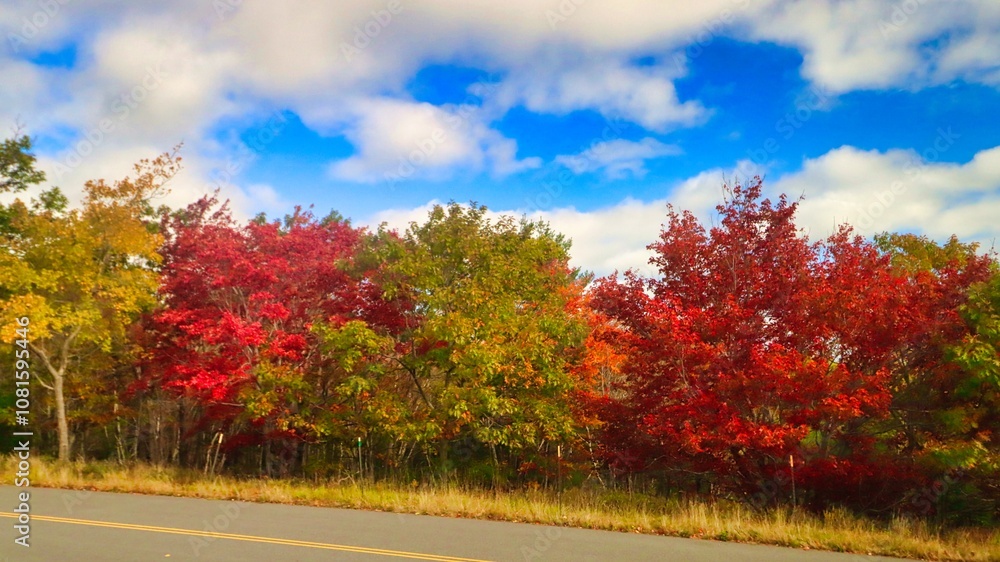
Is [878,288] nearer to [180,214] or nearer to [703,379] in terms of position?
[703,379]

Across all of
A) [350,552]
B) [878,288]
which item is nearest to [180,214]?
[350,552]

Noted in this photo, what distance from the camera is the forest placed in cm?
1295

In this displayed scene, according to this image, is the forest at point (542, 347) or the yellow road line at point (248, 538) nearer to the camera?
the yellow road line at point (248, 538)

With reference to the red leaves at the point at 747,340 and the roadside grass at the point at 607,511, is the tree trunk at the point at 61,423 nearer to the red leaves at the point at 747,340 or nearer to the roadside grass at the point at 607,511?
the roadside grass at the point at 607,511

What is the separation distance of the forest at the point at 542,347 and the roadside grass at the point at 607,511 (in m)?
1.38

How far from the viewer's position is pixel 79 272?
1847cm

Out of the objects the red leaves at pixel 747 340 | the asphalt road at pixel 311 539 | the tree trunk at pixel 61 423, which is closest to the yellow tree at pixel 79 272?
the tree trunk at pixel 61 423

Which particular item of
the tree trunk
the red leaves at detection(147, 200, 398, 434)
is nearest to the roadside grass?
the tree trunk

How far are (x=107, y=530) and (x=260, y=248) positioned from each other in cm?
1120

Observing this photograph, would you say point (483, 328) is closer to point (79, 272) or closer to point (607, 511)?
point (607, 511)

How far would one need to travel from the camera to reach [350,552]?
8.13 metres

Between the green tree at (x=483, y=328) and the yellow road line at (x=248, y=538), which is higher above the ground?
the green tree at (x=483, y=328)

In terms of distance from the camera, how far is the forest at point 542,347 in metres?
13.0

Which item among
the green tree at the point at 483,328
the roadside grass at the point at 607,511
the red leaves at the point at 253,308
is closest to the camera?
the roadside grass at the point at 607,511
